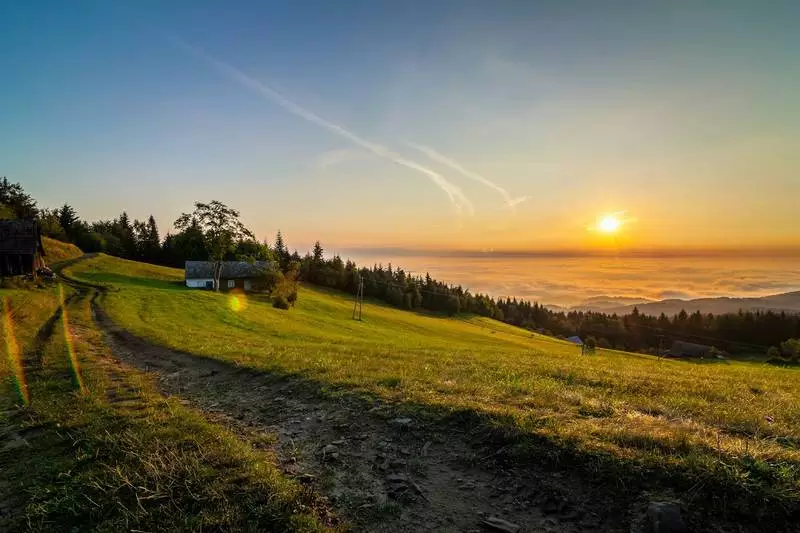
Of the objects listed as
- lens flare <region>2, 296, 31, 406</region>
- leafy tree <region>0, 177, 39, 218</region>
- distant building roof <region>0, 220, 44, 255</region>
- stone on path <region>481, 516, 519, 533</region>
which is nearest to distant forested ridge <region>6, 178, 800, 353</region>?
leafy tree <region>0, 177, 39, 218</region>

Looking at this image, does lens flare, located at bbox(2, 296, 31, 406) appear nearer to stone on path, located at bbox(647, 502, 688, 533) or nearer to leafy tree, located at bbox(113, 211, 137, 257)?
stone on path, located at bbox(647, 502, 688, 533)

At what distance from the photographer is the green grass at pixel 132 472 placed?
5824 mm

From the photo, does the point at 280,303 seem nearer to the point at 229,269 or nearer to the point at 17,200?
the point at 229,269

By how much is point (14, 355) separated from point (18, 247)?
44.7m

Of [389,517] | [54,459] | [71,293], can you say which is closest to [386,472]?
[389,517]

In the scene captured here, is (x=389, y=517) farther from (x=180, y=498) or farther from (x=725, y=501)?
(x=725, y=501)

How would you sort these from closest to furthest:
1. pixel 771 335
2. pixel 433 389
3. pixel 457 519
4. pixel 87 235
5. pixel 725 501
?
pixel 725 501, pixel 457 519, pixel 433 389, pixel 87 235, pixel 771 335

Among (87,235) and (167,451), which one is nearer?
(167,451)

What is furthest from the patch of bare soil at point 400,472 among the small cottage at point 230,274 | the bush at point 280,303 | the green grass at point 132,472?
the small cottage at point 230,274

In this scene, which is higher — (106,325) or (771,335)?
(106,325)

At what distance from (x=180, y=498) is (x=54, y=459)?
413 centimetres

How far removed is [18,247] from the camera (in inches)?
1972

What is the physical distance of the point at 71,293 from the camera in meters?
49.9

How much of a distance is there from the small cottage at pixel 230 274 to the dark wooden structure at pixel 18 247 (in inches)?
1358
